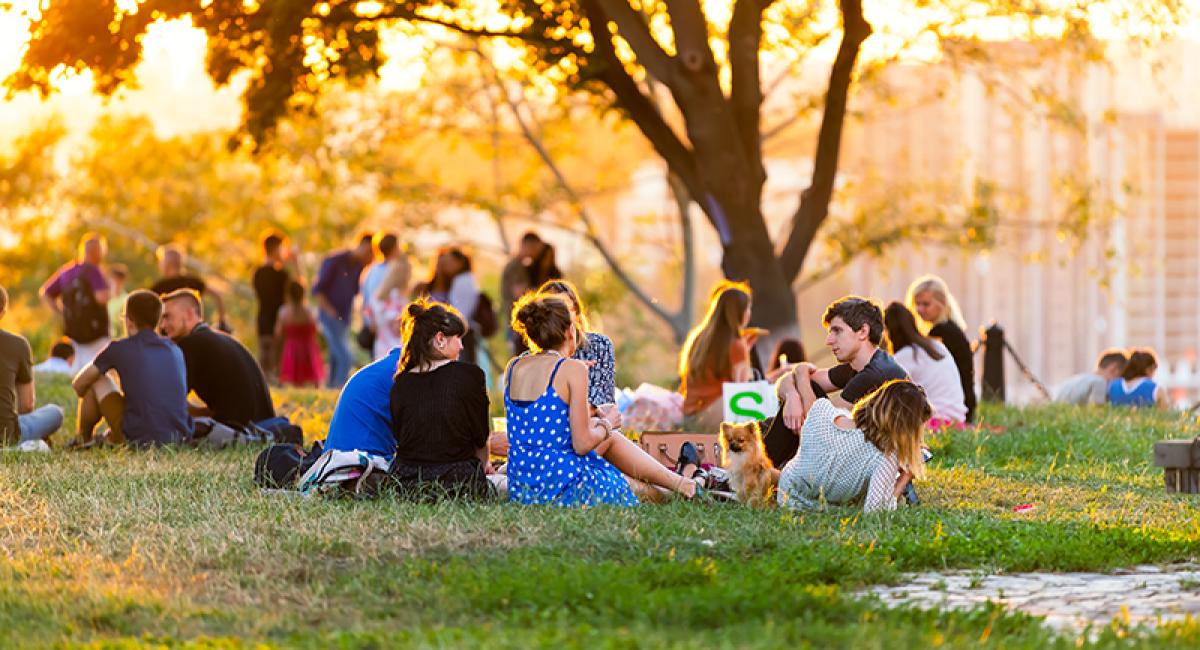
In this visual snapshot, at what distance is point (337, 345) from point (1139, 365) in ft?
28.1

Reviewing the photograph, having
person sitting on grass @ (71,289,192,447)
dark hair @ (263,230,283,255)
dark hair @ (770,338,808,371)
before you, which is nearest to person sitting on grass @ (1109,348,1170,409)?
dark hair @ (770,338,808,371)

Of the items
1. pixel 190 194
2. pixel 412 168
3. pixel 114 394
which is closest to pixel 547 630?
pixel 114 394

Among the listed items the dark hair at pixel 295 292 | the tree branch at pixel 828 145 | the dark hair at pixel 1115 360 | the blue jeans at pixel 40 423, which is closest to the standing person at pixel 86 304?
the dark hair at pixel 295 292

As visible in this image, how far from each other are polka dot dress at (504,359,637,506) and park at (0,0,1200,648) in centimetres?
2

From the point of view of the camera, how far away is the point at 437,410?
9539 mm

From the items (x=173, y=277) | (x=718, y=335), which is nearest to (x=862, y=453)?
(x=718, y=335)

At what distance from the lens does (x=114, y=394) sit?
41.6 feet

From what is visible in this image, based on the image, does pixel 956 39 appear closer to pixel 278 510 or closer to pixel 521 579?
pixel 278 510

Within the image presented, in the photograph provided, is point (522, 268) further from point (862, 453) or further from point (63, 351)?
point (862, 453)

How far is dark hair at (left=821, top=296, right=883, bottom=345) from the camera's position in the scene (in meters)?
10.1

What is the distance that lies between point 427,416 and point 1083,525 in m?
3.18

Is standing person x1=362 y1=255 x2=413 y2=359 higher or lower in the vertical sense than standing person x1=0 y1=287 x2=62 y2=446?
higher

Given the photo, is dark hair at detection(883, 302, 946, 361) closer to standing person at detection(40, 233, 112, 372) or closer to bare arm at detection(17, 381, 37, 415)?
bare arm at detection(17, 381, 37, 415)

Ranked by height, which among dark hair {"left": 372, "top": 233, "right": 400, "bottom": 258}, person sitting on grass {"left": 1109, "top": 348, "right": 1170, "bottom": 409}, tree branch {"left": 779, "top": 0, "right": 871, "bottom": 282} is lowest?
person sitting on grass {"left": 1109, "top": 348, "right": 1170, "bottom": 409}
